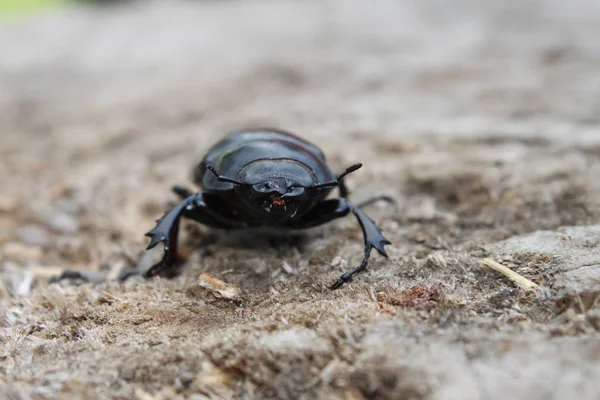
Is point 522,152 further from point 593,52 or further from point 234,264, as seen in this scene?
point 593,52

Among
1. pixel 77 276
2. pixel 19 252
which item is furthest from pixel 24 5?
pixel 77 276

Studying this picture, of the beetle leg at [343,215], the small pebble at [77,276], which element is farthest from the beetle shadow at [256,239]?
the small pebble at [77,276]

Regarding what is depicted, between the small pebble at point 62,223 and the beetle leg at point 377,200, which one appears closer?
the beetle leg at point 377,200

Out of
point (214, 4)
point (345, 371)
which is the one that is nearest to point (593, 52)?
point (345, 371)

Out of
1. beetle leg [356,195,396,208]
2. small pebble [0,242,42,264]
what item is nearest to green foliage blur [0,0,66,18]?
small pebble [0,242,42,264]

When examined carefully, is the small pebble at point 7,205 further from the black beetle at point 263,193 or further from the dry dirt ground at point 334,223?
the black beetle at point 263,193

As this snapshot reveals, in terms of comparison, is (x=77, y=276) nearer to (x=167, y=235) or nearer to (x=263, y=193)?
(x=167, y=235)
